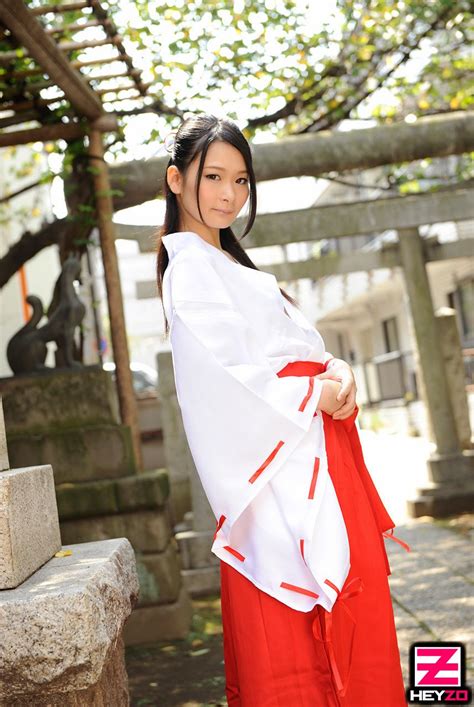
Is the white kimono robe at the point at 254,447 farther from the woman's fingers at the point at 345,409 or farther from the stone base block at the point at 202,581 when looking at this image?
the stone base block at the point at 202,581

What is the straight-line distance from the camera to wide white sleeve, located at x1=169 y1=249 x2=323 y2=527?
2.14 m

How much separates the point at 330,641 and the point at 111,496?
2.88 metres

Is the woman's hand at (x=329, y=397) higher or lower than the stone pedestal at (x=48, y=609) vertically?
higher

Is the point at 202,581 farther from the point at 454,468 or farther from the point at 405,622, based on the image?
the point at 454,468

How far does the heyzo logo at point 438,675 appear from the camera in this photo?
10.2 ft

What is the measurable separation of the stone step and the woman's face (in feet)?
8.66

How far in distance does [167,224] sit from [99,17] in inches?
81.9

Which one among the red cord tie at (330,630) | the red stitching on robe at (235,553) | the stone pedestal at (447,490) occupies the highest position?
the red stitching on robe at (235,553)

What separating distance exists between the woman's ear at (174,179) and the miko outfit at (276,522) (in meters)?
0.32

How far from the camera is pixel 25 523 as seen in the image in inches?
87.4

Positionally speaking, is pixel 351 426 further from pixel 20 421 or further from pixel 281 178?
pixel 281 178

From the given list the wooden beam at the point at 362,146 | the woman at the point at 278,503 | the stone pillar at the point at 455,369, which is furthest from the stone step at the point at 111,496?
the stone pillar at the point at 455,369

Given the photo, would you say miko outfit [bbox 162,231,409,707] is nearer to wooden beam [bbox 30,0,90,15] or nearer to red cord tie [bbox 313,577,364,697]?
red cord tie [bbox 313,577,364,697]

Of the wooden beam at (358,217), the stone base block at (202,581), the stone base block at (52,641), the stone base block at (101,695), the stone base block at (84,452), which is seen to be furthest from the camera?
the wooden beam at (358,217)
